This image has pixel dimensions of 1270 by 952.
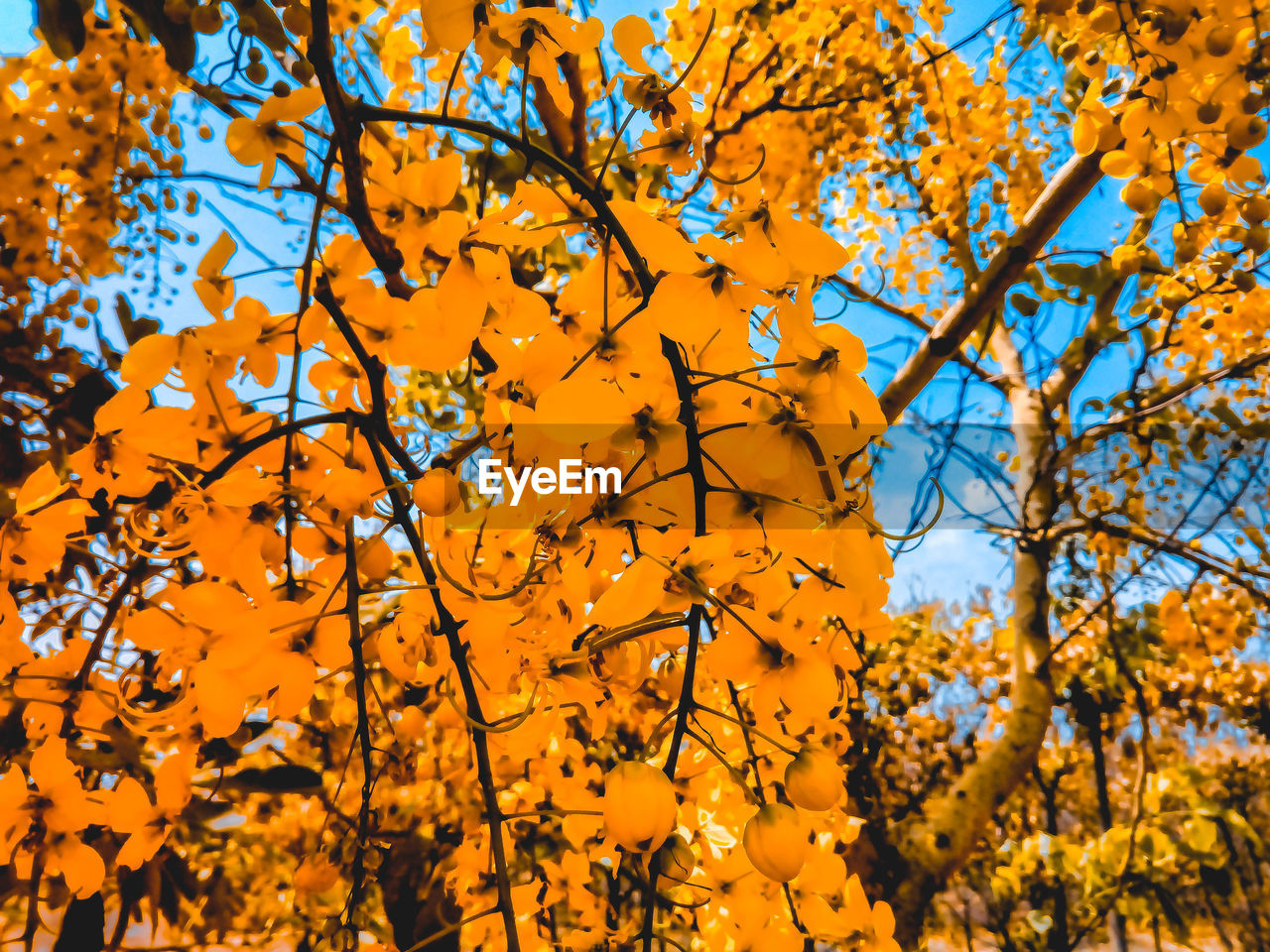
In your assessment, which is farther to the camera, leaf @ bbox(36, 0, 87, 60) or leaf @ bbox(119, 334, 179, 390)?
leaf @ bbox(36, 0, 87, 60)

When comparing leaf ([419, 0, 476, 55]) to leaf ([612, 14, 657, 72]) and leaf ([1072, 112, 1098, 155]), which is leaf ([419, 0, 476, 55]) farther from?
leaf ([1072, 112, 1098, 155])

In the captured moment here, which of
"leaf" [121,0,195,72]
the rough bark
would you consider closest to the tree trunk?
the rough bark

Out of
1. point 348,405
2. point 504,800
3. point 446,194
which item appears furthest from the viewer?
point 504,800

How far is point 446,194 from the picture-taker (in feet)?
1.86

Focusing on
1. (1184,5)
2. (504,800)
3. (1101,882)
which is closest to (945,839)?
(1101,882)

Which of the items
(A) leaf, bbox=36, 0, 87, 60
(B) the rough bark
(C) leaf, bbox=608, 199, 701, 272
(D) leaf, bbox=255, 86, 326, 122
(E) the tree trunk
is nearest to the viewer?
(C) leaf, bbox=608, 199, 701, 272

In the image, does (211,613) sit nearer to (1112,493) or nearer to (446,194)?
(446,194)

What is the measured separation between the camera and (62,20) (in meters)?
0.65

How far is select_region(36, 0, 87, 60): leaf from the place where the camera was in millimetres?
650

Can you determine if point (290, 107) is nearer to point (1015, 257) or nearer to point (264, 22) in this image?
point (264, 22)

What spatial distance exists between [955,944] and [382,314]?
5562 mm

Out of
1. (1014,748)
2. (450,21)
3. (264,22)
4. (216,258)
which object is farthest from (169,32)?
(1014,748)

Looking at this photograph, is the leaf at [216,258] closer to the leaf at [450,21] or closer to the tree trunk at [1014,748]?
the leaf at [450,21]

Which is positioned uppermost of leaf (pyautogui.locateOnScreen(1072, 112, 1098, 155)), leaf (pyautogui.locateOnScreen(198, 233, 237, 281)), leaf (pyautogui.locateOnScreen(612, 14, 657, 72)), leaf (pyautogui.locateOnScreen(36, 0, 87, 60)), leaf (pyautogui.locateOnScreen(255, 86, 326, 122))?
leaf (pyautogui.locateOnScreen(1072, 112, 1098, 155))
